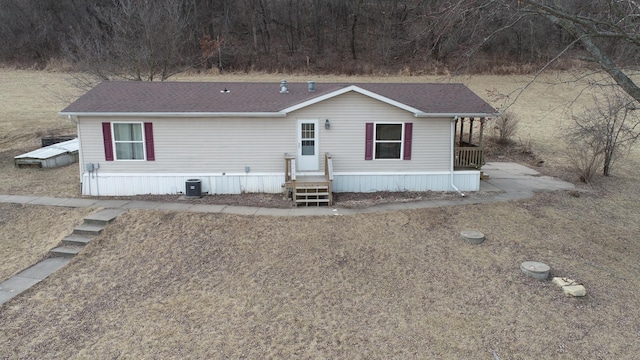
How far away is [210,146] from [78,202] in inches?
170

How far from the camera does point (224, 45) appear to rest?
146 feet

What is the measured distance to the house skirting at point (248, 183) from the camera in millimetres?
13852

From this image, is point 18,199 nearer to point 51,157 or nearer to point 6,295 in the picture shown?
point 51,157

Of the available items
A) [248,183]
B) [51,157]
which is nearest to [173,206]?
[248,183]

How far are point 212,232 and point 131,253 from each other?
1.95 metres

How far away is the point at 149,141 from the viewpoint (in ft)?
44.9

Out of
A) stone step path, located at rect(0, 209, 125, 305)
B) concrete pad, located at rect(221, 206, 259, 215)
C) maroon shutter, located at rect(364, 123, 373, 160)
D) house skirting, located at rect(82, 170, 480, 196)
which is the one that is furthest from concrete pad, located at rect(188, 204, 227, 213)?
maroon shutter, located at rect(364, 123, 373, 160)

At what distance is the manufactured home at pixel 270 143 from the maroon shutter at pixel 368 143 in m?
0.03

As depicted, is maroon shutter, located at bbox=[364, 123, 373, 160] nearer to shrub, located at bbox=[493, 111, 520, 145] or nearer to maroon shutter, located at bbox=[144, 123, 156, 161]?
maroon shutter, located at bbox=[144, 123, 156, 161]

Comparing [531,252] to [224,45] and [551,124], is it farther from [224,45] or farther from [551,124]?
[224,45]

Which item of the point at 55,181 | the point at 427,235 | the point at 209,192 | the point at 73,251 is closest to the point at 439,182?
the point at 427,235

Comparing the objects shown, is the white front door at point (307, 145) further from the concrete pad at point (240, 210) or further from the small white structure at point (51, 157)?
the small white structure at point (51, 157)

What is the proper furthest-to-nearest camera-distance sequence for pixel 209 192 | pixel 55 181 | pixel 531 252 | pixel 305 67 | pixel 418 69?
1. pixel 305 67
2. pixel 418 69
3. pixel 55 181
4. pixel 209 192
5. pixel 531 252

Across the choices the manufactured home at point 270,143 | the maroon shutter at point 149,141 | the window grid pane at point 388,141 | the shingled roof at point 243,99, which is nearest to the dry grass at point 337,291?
the manufactured home at point 270,143
